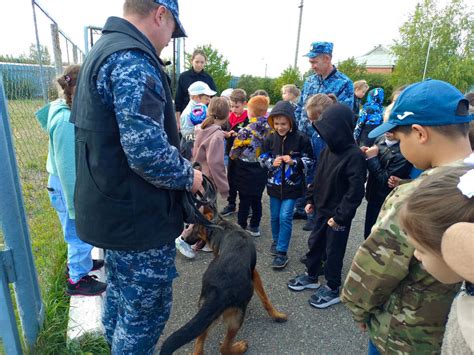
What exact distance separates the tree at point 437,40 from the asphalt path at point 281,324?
27.9 m

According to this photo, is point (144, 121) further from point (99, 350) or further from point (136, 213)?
point (99, 350)

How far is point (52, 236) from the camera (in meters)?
3.74

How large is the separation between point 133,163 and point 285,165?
87.8 inches

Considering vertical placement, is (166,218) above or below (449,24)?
below

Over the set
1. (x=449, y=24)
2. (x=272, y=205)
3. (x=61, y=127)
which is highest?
(x=449, y=24)

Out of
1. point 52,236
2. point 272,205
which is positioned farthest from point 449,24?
point 52,236

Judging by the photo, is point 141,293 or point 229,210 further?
point 229,210

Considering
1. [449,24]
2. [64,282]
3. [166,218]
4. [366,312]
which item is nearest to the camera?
[366,312]

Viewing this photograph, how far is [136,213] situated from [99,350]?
1382 mm

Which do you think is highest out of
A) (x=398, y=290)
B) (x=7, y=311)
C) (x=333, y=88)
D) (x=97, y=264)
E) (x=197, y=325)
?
(x=333, y=88)

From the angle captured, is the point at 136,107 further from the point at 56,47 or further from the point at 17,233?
the point at 56,47

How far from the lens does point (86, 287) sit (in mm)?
2809

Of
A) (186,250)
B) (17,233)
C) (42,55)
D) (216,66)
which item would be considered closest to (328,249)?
(186,250)

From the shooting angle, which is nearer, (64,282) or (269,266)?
(64,282)
